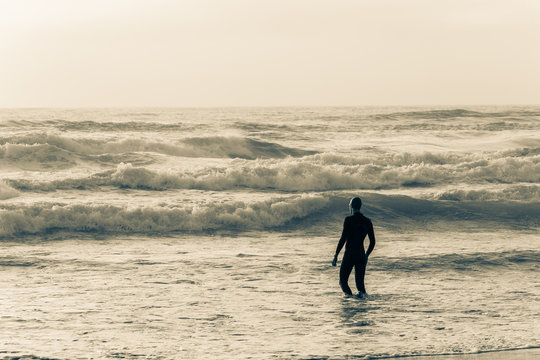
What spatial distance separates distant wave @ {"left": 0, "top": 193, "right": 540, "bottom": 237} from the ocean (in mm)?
47

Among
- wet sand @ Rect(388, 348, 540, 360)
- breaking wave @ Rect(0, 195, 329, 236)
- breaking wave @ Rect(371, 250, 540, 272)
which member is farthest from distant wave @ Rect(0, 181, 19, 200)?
wet sand @ Rect(388, 348, 540, 360)

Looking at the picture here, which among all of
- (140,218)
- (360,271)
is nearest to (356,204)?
(360,271)

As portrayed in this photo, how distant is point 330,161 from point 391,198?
8824mm

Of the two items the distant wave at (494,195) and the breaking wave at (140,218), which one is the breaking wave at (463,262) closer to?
the breaking wave at (140,218)

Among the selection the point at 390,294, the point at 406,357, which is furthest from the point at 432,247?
the point at 406,357

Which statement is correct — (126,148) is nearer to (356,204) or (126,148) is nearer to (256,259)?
(256,259)

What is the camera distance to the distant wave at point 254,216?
46.7 feet

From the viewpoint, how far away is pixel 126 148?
3008 centimetres

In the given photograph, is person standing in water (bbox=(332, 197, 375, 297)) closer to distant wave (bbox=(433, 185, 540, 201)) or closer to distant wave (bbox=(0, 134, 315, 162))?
distant wave (bbox=(433, 185, 540, 201))

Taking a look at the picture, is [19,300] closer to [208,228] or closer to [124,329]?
[124,329]

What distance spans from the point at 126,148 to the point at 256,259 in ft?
66.7

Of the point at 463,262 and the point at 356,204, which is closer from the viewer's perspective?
the point at 356,204

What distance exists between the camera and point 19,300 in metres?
8.24

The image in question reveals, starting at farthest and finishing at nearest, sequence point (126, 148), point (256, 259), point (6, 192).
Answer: point (126, 148) < point (6, 192) < point (256, 259)
